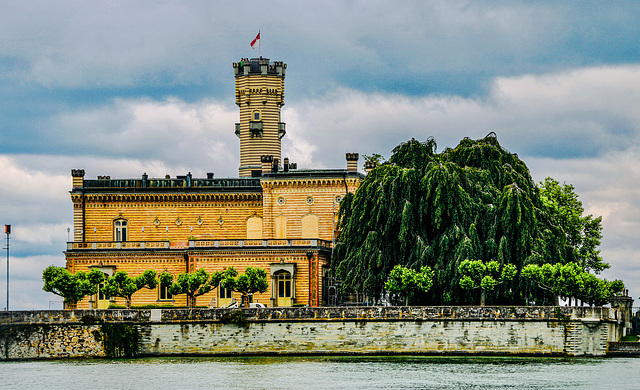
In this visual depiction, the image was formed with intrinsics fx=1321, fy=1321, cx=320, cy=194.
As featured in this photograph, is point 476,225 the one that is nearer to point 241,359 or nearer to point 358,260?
point 358,260

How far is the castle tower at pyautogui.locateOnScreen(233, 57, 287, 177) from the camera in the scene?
9400 centimetres

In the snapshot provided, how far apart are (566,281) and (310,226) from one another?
72.5 feet

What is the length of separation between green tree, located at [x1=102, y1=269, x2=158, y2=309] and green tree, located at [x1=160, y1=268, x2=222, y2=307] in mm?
722

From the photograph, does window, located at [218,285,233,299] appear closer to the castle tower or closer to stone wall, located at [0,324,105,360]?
stone wall, located at [0,324,105,360]

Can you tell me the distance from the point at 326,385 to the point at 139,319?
1626 centimetres

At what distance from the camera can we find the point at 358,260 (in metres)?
71.7

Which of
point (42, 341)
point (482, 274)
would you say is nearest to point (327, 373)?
point (482, 274)

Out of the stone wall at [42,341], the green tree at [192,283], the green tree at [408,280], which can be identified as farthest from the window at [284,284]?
the stone wall at [42,341]

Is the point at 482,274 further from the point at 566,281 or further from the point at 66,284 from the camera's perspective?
the point at 66,284

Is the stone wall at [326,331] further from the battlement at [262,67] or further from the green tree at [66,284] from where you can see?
the battlement at [262,67]

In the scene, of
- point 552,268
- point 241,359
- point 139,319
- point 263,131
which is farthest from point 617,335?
point 263,131

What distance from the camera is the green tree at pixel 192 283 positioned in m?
76.6

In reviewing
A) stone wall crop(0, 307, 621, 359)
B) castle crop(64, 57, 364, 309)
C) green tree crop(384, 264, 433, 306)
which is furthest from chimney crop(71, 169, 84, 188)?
green tree crop(384, 264, 433, 306)

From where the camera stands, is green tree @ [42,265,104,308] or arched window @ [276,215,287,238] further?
arched window @ [276,215,287,238]
